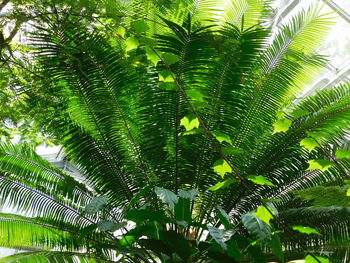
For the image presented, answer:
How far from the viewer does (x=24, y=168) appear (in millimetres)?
4047

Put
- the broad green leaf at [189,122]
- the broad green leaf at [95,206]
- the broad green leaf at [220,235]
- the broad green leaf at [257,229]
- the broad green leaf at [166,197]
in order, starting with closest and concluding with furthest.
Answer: the broad green leaf at [189,122]
the broad green leaf at [257,229]
the broad green leaf at [220,235]
the broad green leaf at [95,206]
the broad green leaf at [166,197]

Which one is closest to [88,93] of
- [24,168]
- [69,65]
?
[69,65]

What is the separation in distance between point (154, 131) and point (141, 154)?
32 centimetres

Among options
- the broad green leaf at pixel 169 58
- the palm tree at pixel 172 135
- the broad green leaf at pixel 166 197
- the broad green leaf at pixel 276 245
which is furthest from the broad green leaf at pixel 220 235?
the palm tree at pixel 172 135

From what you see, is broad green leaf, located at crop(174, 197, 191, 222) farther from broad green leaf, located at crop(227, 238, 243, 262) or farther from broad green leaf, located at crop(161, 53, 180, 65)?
broad green leaf, located at crop(161, 53, 180, 65)

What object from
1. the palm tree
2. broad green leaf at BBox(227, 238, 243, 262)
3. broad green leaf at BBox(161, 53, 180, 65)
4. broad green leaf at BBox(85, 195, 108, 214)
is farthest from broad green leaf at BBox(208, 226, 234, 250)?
the palm tree

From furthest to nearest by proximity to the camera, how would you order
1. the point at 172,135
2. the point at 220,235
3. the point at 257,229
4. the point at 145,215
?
the point at 172,135, the point at 145,215, the point at 220,235, the point at 257,229

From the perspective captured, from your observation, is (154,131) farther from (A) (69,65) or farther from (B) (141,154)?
(A) (69,65)

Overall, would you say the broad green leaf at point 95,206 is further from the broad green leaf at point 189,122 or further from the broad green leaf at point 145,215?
the broad green leaf at point 189,122

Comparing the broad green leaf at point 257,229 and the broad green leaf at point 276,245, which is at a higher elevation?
the broad green leaf at point 257,229

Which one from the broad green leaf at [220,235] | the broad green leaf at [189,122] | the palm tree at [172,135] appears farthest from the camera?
the palm tree at [172,135]

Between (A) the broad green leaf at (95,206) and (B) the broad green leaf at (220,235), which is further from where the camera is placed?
(A) the broad green leaf at (95,206)

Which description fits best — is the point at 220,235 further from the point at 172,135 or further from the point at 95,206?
the point at 172,135

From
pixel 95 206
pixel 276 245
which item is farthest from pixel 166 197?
pixel 276 245
